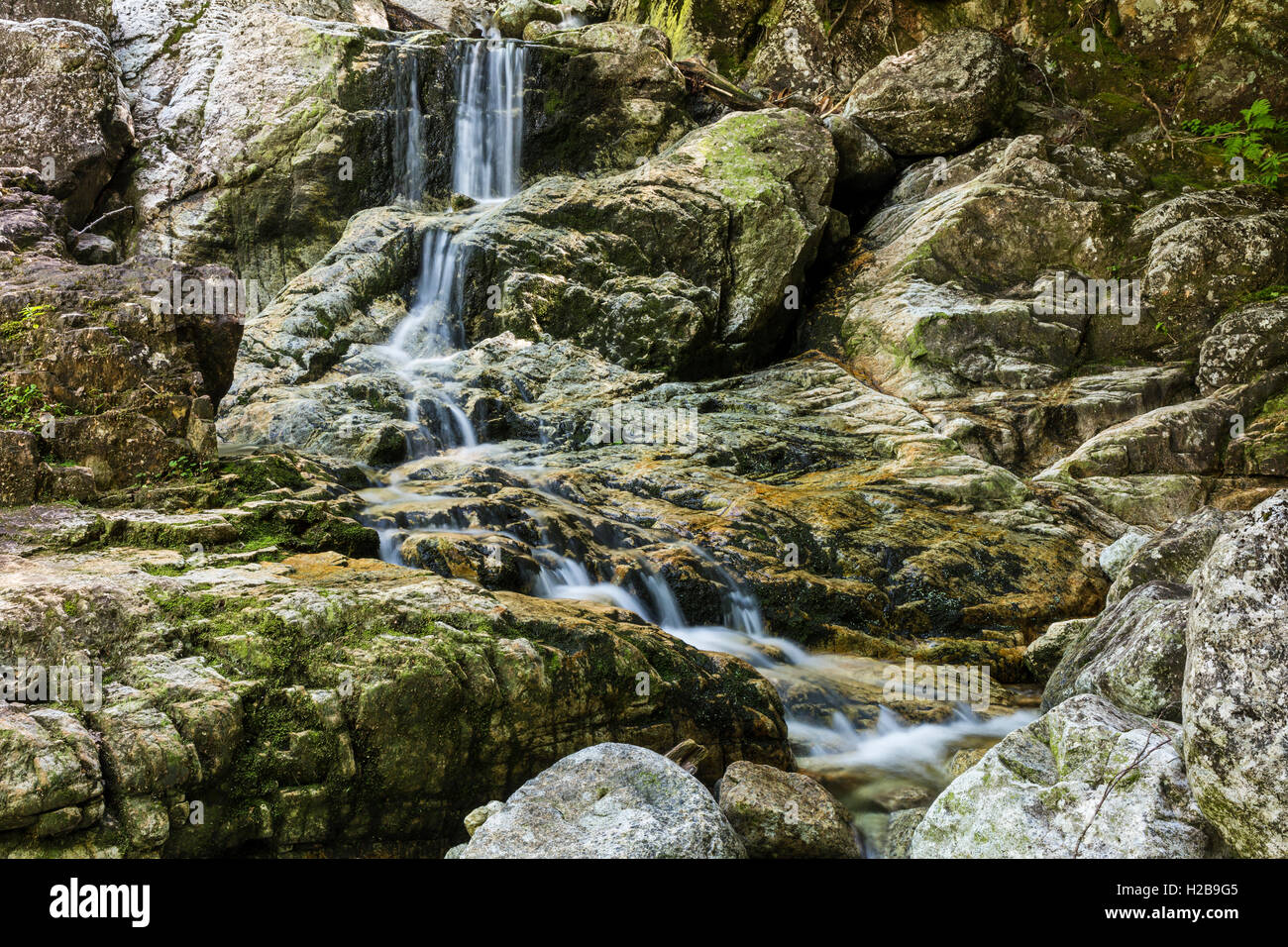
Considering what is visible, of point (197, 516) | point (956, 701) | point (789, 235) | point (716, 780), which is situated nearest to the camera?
point (716, 780)

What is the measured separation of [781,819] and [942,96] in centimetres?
1439

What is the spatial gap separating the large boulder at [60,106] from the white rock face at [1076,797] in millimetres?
14837

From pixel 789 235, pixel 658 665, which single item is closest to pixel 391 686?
pixel 658 665

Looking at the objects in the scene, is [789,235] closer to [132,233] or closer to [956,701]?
[956,701]

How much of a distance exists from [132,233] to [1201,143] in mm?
17853

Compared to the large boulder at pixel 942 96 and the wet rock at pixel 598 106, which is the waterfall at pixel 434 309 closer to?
the wet rock at pixel 598 106

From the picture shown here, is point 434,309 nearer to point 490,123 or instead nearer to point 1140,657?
point 490,123

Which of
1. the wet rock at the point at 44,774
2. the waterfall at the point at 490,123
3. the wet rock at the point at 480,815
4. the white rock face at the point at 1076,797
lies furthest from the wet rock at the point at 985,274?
the wet rock at the point at 44,774

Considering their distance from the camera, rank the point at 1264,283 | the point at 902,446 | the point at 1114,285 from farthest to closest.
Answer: the point at 1114,285, the point at 1264,283, the point at 902,446

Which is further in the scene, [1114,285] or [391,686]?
[1114,285]

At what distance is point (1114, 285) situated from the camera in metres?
12.2

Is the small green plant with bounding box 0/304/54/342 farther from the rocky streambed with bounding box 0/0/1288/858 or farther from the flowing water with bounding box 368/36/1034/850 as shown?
the flowing water with bounding box 368/36/1034/850

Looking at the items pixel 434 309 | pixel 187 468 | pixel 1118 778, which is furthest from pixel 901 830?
pixel 434 309
